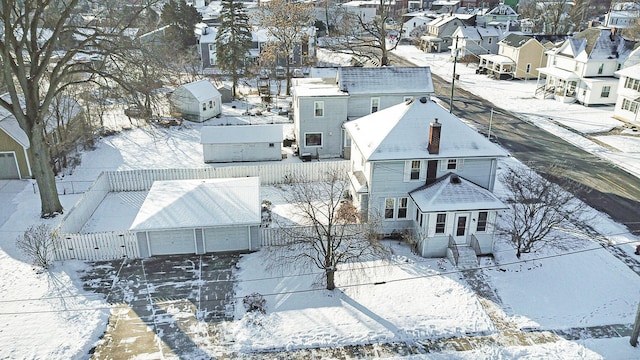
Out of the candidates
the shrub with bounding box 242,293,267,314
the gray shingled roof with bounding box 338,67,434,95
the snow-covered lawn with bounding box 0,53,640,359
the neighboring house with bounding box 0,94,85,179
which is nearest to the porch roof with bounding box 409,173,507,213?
the snow-covered lawn with bounding box 0,53,640,359

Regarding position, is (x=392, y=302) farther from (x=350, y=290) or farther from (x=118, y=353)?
(x=118, y=353)

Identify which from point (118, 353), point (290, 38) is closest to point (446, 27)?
point (290, 38)

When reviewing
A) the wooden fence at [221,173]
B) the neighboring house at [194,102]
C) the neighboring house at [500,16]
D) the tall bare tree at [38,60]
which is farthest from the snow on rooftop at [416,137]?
the neighboring house at [500,16]

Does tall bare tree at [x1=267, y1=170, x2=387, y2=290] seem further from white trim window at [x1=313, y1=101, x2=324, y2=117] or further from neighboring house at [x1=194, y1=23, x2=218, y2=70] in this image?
neighboring house at [x1=194, y1=23, x2=218, y2=70]

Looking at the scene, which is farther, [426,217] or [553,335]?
[426,217]

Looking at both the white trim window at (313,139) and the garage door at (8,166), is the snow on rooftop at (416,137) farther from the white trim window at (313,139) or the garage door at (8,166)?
the garage door at (8,166)

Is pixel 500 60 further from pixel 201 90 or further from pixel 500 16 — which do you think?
pixel 201 90
